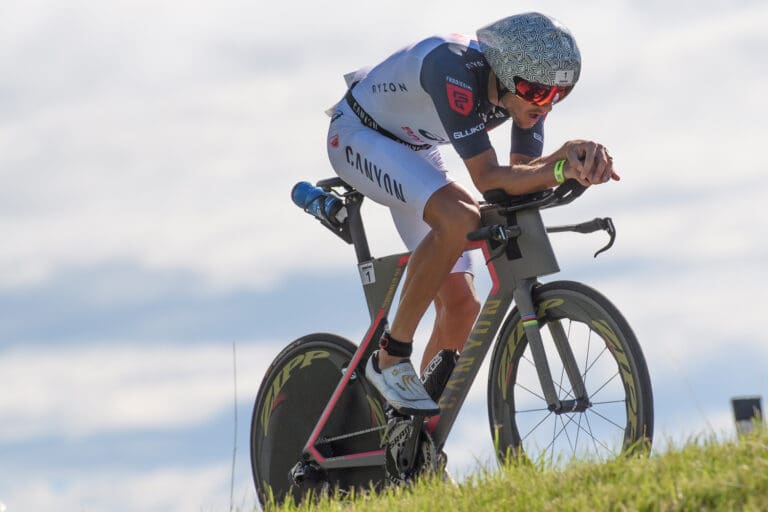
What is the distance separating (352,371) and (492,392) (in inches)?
48.6

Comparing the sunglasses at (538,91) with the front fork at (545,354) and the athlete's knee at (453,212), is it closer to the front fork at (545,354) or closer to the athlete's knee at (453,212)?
the athlete's knee at (453,212)


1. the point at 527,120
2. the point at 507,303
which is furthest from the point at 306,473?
the point at 527,120

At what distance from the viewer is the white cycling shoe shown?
723 cm

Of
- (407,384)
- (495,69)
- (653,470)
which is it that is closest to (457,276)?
(407,384)

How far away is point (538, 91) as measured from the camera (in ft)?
23.7

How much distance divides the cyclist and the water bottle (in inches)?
11.5

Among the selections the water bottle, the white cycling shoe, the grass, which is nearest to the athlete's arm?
the white cycling shoe

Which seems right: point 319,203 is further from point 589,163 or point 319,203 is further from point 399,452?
point 589,163

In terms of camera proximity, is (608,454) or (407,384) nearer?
(608,454)

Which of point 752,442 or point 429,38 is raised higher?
point 429,38

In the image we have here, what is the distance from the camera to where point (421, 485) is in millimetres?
6387

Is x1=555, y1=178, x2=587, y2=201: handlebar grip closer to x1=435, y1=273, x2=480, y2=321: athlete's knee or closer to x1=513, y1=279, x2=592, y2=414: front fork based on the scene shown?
x1=513, y1=279, x2=592, y2=414: front fork

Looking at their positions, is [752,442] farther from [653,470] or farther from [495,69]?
[495,69]

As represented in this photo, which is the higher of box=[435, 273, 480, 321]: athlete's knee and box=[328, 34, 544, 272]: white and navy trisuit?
box=[328, 34, 544, 272]: white and navy trisuit
